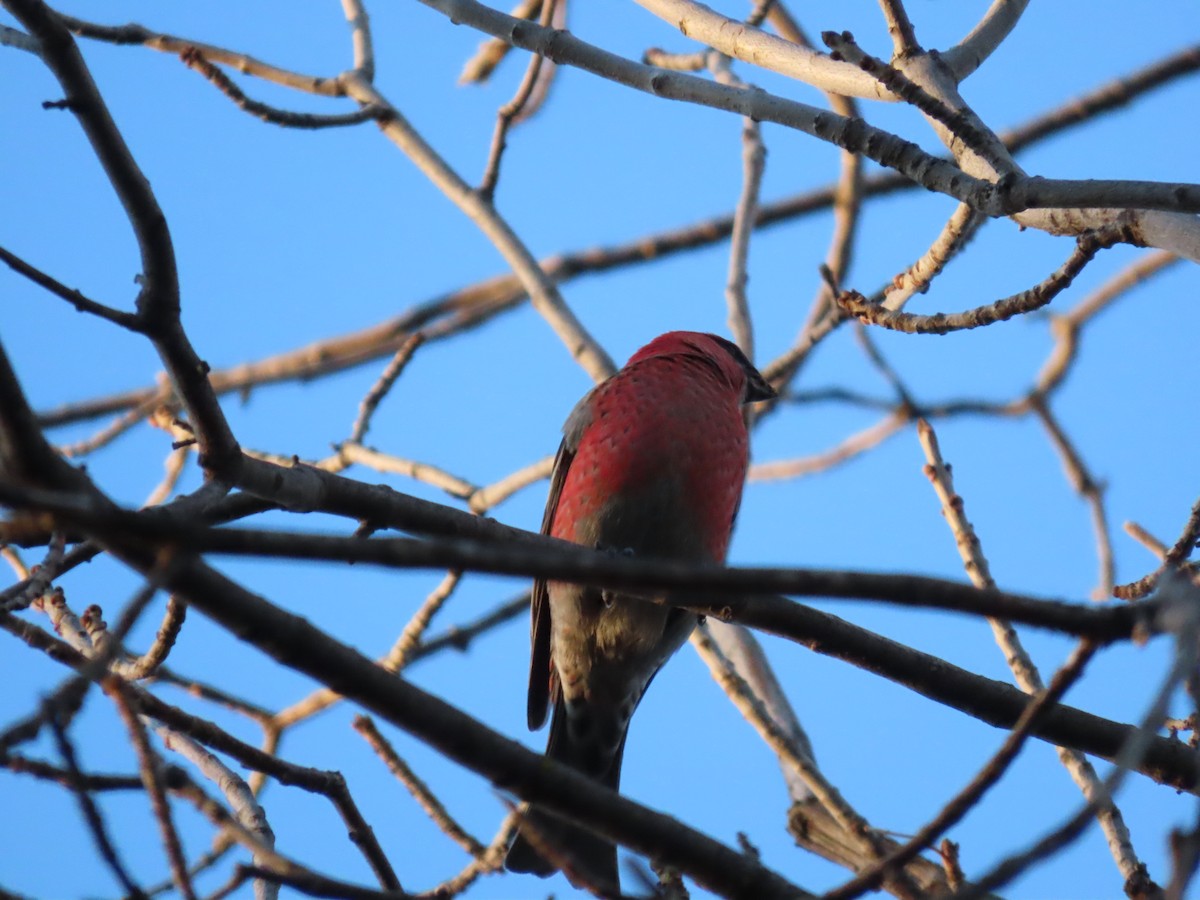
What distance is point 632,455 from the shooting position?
396 centimetres

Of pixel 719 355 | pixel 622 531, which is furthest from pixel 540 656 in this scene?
pixel 719 355

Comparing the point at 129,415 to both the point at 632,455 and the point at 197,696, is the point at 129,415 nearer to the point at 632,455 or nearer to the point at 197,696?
the point at 197,696

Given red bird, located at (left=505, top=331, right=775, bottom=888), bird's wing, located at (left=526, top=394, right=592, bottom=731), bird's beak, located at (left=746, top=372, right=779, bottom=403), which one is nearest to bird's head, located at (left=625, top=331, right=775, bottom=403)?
bird's beak, located at (left=746, top=372, right=779, bottom=403)

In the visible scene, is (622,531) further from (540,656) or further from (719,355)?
(719,355)

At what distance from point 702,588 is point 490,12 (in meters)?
2.14

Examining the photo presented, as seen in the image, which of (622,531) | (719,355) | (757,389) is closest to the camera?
(622,531)

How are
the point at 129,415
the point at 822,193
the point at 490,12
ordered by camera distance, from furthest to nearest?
the point at 822,193 < the point at 129,415 < the point at 490,12

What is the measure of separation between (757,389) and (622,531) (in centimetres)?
120

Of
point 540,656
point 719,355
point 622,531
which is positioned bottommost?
point 540,656

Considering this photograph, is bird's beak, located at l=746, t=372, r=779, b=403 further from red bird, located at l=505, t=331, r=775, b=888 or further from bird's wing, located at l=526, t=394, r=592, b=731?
bird's wing, located at l=526, t=394, r=592, b=731

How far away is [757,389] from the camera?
491 cm

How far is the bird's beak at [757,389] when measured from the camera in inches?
193

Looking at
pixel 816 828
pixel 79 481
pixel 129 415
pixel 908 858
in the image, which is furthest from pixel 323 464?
pixel 908 858

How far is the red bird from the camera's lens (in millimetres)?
3914
